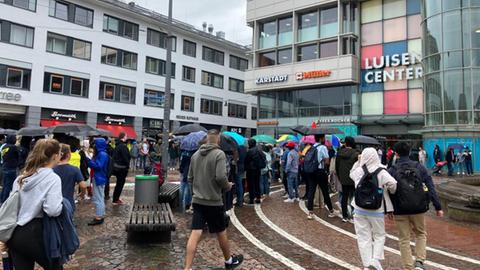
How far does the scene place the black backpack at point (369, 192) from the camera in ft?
17.3

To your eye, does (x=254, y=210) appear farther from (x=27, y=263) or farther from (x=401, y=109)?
(x=401, y=109)

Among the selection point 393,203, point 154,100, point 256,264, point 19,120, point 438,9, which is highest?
point 438,9

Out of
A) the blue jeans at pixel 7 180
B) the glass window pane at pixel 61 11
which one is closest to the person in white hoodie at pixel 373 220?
the blue jeans at pixel 7 180

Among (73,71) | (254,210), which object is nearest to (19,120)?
(73,71)

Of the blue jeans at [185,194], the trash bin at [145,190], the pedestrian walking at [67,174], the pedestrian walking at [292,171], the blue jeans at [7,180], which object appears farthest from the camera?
the pedestrian walking at [292,171]

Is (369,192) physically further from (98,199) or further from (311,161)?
(98,199)

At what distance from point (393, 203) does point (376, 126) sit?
30.7 metres

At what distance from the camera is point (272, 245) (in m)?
6.99

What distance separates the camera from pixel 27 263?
3504 millimetres

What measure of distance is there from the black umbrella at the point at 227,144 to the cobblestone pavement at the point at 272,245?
161cm

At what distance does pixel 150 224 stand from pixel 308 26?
34422 mm

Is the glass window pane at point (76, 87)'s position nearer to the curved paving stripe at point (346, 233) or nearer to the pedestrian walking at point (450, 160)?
the curved paving stripe at point (346, 233)

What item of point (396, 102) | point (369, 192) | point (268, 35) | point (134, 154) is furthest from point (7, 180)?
point (268, 35)

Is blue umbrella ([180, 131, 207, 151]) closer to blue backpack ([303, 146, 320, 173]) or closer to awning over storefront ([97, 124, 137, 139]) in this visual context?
blue backpack ([303, 146, 320, 173])
